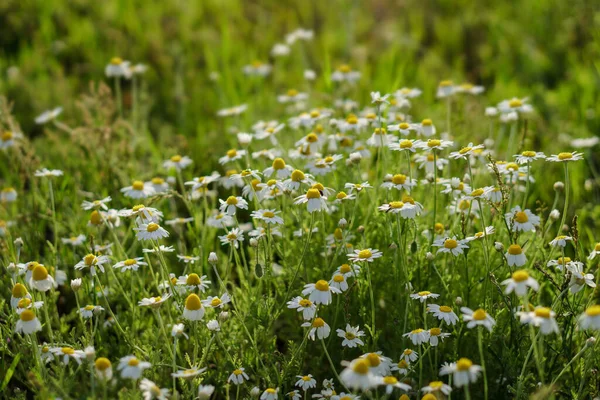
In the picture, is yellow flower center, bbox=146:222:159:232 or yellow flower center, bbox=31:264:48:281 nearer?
yellow flower center, bbox=31:264:48:281

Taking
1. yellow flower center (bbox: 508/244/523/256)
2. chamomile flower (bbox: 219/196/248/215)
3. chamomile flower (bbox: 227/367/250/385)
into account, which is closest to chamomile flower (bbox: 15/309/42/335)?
chamomile flower (bbox: 227/367/250/385)

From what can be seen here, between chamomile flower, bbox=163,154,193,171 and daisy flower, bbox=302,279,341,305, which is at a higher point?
chamomile flower, bbox=163,154,193,171

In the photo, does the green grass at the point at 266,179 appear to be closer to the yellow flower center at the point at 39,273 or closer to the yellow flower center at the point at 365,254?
the yellow flower center at the point at 365,254

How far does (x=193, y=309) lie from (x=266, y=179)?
116 cm

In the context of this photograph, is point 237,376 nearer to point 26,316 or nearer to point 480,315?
point 26,316

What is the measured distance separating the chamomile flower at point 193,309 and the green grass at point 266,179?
117 mm

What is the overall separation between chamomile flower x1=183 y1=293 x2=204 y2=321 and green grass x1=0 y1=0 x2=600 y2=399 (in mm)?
117

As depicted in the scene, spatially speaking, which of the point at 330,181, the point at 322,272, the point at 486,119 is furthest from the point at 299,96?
the point at 322,272

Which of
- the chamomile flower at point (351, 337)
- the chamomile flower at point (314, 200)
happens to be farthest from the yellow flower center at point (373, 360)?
the chamomile flower at point (314, 200)

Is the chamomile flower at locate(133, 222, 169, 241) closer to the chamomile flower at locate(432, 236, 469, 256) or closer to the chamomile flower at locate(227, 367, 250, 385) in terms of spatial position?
the chamomile flower at locate(227, 367, 250, 385)

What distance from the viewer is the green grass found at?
2.41 metres

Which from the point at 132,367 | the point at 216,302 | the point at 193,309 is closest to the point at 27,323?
the point at 132,367

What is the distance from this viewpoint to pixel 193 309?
213cm

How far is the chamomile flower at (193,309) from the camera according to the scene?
2.12 metres
